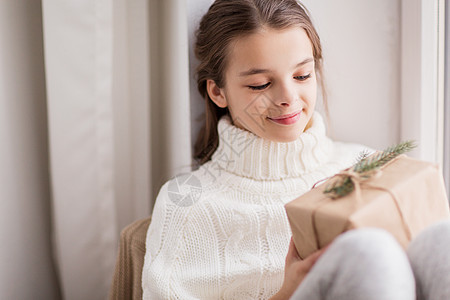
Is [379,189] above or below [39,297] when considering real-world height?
above

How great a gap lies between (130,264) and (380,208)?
2.31 ft

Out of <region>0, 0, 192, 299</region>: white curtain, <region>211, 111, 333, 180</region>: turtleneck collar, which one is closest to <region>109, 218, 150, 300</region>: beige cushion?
<region>0, 0, 192, 299</region>: white curtain

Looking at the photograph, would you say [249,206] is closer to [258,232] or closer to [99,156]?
[258,232]

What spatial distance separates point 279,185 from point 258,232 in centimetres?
14

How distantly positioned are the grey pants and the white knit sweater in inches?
12.6

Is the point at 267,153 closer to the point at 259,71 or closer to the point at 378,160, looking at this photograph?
the point at 259,71

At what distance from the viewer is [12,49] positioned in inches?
39.6

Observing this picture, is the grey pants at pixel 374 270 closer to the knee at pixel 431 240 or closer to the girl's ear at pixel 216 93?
the knee at pixel 431 240

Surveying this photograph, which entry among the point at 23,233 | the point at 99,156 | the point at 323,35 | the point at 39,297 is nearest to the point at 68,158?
the point at 99,156

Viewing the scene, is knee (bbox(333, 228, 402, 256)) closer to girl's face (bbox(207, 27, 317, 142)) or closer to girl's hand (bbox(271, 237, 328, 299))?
girl's hand (bbox(271, 237, 328, 299))

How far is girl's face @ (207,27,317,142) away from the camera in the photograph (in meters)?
0.87

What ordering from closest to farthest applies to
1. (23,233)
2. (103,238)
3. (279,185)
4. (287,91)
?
1. (287,91)
2. (279,185)
3. (23,233)
4. (103,238)

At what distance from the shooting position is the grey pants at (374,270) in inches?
21.1

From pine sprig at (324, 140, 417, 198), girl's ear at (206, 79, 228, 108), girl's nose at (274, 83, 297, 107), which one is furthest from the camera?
girl's ear at (206, 79, 228, 108)
